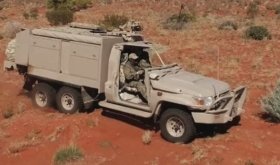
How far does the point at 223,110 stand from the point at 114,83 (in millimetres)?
2592

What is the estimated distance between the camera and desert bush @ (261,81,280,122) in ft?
41.9

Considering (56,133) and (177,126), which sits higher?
(177,126)

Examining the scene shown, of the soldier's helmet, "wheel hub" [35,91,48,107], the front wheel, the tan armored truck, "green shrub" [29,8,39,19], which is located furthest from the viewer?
"green shrub" [29,8,39,19]

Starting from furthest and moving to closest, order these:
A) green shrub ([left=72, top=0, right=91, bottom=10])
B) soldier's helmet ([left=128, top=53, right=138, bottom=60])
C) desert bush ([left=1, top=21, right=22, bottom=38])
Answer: green shrub ([left=72, top=0, right=91, bottom=10]), desert bush ([left=1, top=21, right=22, bottom=38]), soldier's helmet ([left=128, top=53, right=138, bottom=60])

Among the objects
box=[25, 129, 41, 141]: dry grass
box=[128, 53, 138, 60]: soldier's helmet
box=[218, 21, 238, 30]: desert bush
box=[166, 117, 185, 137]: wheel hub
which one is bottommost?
box=[25, 129, 41, 141]: dry grass

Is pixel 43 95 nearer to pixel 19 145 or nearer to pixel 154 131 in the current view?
pixel 19 145

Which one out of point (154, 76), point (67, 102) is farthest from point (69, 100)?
point (154, 76)

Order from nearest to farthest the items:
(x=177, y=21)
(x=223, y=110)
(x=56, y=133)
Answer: (x=223, y=110) < (x=56, y=133) < (x=177, y=21)

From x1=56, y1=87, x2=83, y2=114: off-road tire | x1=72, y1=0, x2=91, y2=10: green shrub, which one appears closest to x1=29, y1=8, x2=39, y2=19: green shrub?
x1=72, y1=0, x2=91, y2=10: green shrub

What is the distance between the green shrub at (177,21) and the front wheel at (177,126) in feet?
51.5

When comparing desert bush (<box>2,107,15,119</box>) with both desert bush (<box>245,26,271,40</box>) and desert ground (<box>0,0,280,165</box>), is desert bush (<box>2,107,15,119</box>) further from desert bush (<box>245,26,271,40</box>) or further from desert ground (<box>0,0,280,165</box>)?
desert bush (<box>245,26,271,40</box>)

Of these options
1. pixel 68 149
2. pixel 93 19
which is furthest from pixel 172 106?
pixel 93 19

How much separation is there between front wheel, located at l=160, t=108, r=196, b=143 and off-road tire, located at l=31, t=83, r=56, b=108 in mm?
3565

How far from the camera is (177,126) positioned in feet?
37.3
